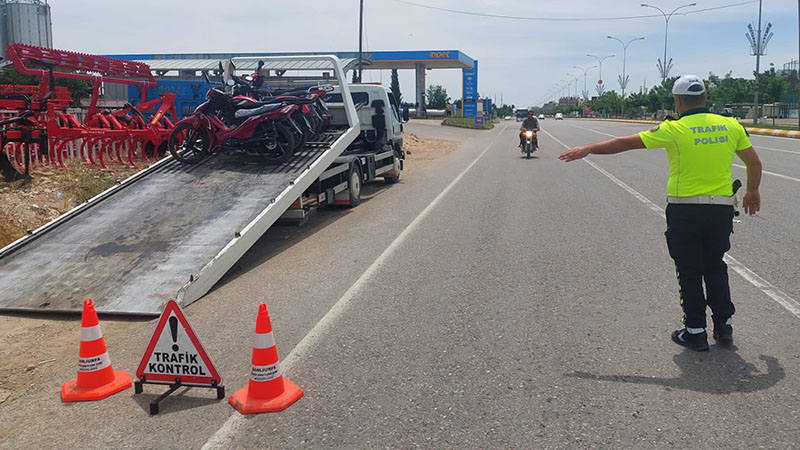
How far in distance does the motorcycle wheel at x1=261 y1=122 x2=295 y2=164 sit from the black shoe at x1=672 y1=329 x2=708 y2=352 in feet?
22.5

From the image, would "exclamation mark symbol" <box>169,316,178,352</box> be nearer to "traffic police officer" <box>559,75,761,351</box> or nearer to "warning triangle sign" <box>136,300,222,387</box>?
"warning triangle sign" <box>136,300,222,387</box>

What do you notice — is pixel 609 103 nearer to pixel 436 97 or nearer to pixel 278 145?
pixel 436 97

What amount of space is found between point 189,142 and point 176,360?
7119 millimetres

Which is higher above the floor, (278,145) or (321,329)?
(278,145)

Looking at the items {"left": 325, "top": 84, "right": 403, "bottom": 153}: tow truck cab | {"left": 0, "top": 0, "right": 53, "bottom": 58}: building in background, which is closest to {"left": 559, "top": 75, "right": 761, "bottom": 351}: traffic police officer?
{"left": 325, "top": 84, "right": 403, "bottom": 153}: tow truck cab

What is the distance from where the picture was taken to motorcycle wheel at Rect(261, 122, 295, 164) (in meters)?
10.5

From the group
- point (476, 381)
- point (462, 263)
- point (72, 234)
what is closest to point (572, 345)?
point (476, 381)

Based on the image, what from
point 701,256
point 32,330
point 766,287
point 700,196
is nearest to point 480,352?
point 701,256

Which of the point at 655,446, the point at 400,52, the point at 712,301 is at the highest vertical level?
the point at 400,52

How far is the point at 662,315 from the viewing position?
5691mm

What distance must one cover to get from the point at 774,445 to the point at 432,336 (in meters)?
2.47

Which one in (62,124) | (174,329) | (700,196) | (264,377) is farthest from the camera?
(62,124)

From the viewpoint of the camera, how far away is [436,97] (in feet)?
411

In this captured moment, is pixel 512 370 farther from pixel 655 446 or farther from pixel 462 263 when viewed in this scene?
pixel 462 263
